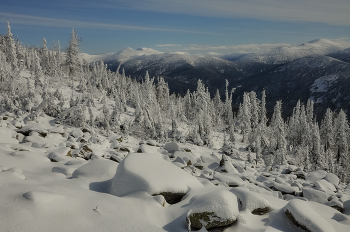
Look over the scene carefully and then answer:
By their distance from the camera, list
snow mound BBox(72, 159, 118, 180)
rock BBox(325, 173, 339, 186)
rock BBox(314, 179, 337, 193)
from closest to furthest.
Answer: snow mound BBox(72, 159, 118, 180), rock BBox(314, 179, 337, 193), rock BBox(325, 173, 339, 186)

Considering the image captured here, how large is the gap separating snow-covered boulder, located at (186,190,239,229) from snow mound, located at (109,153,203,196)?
3.90ft

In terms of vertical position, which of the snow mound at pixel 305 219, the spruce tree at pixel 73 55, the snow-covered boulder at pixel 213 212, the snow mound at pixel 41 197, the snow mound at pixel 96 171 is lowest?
the snow mound at pixel 96 171

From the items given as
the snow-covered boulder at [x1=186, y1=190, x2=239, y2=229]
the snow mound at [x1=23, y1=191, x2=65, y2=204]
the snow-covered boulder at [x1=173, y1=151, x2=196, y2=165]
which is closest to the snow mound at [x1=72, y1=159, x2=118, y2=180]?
the snow mound at [x1=23, y1=191, x2=65, y2=204]

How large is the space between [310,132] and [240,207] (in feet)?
173

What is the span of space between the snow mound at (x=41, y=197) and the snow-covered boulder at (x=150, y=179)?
5.93 ft

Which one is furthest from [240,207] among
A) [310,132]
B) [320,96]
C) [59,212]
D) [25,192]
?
[320,96]

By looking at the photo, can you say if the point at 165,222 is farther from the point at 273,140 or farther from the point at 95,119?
the point at 273,140

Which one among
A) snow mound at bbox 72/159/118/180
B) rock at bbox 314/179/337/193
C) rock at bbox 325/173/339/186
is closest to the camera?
snow mound at bbox 72/159/118/180

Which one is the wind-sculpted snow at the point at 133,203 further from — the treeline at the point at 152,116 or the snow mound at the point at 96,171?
the treeline at the point at 152,116

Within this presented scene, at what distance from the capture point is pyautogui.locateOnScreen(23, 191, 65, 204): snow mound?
4.57 m

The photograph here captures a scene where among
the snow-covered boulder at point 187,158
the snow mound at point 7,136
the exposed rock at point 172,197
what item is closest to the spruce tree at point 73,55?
the snow mound at point 7,136

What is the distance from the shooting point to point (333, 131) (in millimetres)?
51000

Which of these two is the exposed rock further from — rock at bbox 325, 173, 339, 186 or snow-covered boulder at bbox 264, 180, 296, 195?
rock at bbox 325, 173, 339, 186

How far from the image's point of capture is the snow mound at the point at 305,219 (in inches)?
212
